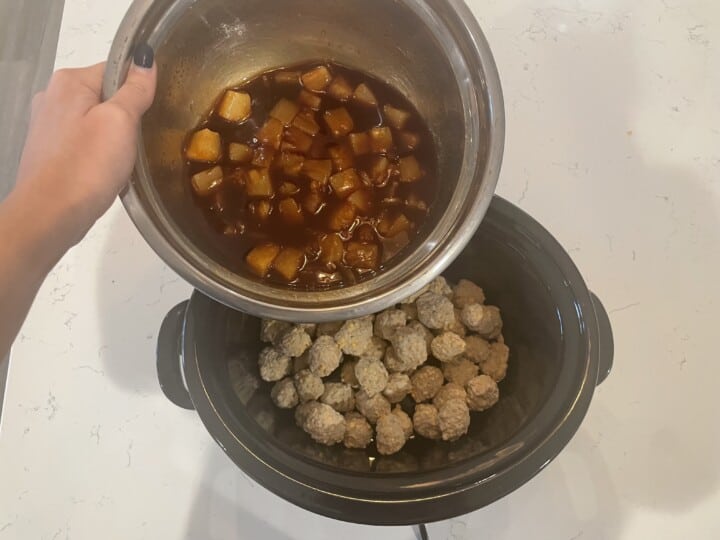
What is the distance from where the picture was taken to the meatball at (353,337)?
0.86 metres

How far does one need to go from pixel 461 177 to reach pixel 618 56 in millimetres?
592

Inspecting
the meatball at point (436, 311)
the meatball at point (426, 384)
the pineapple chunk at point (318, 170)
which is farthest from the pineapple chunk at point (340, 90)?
the meatball at point (426, 384)

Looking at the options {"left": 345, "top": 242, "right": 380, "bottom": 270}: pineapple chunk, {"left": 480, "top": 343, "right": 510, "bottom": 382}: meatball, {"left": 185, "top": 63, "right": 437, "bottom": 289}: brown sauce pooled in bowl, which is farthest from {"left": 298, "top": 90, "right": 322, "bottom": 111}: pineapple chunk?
{"left": 480, "top": 343, "right": 510, "bottom": 382}: meatball

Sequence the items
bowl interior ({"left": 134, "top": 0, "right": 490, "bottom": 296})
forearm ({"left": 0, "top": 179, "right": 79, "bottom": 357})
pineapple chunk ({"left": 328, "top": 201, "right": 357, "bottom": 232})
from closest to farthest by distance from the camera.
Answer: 1. forearm ({"left": 0, "top": 179, "right": 79, "bottom": 357})
2. bowl interior ({"left": 134, "top": 0, "right": 490, "bottom": 296})
3. pineapple chunk ({"left": 328, "top": 201, "right": 357, "bottom": 232})

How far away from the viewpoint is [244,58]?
0.87 meters

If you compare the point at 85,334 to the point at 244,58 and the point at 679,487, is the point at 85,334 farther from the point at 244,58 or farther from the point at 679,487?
the point at 679,487

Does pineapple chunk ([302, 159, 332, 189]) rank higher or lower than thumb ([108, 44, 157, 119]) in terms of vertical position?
lower

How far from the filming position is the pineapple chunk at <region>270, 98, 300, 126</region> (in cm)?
86

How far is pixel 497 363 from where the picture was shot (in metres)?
0.88

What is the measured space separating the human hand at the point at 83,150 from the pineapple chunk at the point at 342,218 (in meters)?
0.27

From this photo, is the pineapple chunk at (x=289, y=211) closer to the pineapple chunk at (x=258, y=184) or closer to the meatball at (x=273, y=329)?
the pineapple chunk at (x=258, y=184)

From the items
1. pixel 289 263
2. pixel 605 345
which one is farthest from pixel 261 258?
pixel 605 345

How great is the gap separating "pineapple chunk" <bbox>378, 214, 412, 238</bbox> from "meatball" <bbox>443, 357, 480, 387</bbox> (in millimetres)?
226

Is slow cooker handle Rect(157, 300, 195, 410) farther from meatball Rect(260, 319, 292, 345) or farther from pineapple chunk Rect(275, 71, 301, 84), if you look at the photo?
pineapple chunk Rect(275, 71, 301, 84)
